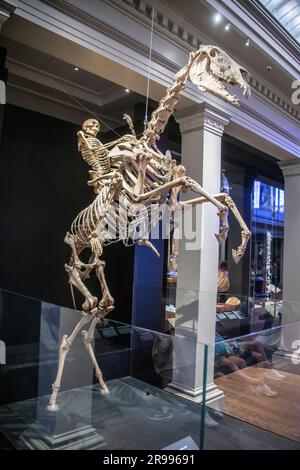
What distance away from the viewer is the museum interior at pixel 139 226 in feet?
8.49

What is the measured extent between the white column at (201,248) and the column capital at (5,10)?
6.81 feet

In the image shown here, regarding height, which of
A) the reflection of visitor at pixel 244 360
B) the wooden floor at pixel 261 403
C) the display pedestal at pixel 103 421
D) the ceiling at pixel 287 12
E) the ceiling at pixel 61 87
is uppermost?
the ceiling at pixel 287 12

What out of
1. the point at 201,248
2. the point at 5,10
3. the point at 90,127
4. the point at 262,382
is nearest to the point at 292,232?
the point at 201,248

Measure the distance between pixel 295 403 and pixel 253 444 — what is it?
63.9 inches

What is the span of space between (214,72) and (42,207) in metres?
2.86

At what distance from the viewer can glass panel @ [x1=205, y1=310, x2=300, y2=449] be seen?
10.2 feet

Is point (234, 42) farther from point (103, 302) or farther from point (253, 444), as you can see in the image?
point (253, 444)

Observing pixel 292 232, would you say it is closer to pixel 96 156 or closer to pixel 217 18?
pixel 217 18

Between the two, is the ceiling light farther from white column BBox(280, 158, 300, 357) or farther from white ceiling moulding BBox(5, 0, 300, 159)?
white column BBox(280, 158, 300, 357)

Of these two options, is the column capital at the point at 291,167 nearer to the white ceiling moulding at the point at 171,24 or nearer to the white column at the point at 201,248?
the white ceiling moulding at the point at 171,24

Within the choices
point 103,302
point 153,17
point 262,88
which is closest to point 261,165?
point 262,88

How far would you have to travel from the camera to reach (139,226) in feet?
10.5

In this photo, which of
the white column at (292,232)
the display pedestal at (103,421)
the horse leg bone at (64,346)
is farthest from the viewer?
the white column at (292,232)

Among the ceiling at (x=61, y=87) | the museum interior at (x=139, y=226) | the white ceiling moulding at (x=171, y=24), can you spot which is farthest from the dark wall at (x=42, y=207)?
the white ceiling moulding at (x=171, y=24)
